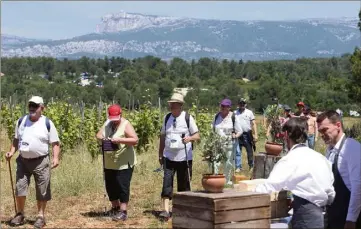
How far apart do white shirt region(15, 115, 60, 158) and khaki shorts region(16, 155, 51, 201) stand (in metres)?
0.11

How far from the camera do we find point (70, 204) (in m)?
9.53

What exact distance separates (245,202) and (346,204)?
780mm

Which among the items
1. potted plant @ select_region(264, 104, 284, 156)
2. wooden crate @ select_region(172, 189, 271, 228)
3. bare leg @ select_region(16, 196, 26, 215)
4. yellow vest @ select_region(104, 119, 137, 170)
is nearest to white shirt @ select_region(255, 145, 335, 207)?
wooden crate @ select_region(172, 189, 271, 228)

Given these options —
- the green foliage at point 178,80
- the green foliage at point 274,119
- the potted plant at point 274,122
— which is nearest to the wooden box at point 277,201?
the potted plant at point 274,122

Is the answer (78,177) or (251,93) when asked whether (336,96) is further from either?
(78,177)

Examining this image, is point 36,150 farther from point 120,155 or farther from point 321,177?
point 321,177

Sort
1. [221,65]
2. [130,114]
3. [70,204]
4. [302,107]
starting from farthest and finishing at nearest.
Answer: [221,65], [130,114], [302,107], [70,204]

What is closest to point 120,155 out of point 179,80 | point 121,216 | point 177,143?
point 177,143

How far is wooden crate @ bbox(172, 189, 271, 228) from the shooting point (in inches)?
197

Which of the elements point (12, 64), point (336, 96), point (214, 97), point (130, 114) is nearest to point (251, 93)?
point (214, 97)

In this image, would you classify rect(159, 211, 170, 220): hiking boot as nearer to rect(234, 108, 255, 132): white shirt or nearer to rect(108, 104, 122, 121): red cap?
rect(108, 104, 122, 121): red cap

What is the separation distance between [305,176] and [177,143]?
335 centimetres

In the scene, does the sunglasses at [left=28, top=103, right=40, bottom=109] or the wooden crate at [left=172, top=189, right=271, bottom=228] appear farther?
the sunglasses at [left=28, top=103, right=40, bottom=109]

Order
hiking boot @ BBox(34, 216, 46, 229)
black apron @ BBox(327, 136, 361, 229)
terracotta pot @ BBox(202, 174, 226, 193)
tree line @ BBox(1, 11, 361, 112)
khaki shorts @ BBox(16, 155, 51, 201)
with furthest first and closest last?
tree line @ BBox(1, 11, 361, 112), hiking boot @ BBox(34, 216, 46, 229), khaki shorts @ BBox(16, 155, 51, 201), terracotta pot @ BBox(202, 174, 226, 193), black apron @ BBox(327, 136, 361, 229)
